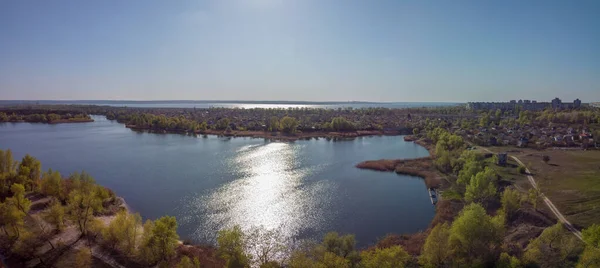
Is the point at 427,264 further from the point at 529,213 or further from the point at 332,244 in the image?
the point at 529,213

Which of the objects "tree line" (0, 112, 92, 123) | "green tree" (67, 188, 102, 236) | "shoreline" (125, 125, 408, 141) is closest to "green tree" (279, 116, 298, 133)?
"shoreline" (125, 125, 408, 141)

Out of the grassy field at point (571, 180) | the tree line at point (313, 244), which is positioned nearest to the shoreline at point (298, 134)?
the grassy field at point (571, 180)

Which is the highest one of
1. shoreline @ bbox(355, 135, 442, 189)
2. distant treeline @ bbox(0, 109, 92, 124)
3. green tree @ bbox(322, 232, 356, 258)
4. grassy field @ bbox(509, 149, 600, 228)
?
distant treeline @ bbox(0, 109, 92, 124)

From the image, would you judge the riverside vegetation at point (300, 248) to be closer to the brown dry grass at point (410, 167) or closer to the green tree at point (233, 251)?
the green tree at point (233, 251)

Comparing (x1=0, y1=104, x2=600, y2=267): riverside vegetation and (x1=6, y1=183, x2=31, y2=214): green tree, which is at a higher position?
(x1=6, y1=183, x2=31, y2=214): green tree

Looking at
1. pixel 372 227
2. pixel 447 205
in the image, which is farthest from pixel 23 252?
pixel 447 205

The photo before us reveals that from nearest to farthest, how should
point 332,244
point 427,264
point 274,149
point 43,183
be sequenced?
point 427,264 < point 332,244 < point 43,183 < point 274,149

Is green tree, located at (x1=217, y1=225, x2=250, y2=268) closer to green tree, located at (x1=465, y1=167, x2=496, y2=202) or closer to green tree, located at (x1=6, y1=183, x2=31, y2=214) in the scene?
green tree, located at (x1=6, y1=183, x2=31, y2=214)

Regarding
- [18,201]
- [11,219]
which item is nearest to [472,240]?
[11,219]
